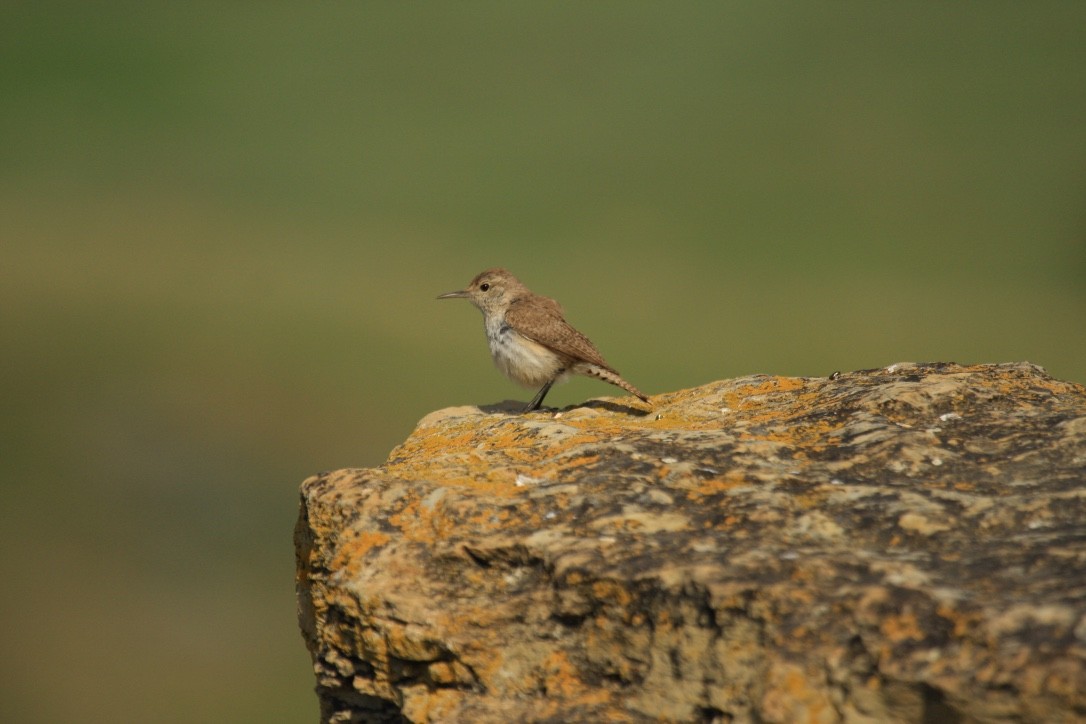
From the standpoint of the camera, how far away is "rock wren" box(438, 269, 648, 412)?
8336 mm

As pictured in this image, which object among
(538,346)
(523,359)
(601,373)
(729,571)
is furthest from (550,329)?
(729,571)

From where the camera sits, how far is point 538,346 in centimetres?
848

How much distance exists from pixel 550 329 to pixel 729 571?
17.2 ft

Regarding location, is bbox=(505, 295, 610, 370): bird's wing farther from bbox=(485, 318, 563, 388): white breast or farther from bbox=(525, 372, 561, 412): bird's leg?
bbox=(525, 372, 561, 412): bird's leg

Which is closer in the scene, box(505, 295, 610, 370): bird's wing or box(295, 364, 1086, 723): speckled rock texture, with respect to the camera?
box(295, 364, 1086, 723): speckled rock texture

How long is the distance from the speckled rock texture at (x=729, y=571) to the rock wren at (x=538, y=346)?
320 centimetres

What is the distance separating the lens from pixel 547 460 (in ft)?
15.4

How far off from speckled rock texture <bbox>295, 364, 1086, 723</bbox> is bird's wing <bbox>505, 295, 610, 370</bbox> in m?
3.17

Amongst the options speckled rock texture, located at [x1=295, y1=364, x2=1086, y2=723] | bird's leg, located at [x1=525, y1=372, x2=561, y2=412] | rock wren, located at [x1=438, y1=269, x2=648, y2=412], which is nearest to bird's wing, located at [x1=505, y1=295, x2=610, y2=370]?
rock wren, located at [x1=438, y1=269, x2=648, y2=412]

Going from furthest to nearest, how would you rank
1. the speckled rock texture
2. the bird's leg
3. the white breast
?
the white breast < the bird's leg < the speckled rock texture

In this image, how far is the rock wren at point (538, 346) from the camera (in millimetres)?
8336

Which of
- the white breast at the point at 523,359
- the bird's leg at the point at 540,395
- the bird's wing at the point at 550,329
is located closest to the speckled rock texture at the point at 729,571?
the bird's leg at the point at 540,395

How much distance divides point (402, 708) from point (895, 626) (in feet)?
6.44

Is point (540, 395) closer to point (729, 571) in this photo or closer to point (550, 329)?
point (550, 329)
